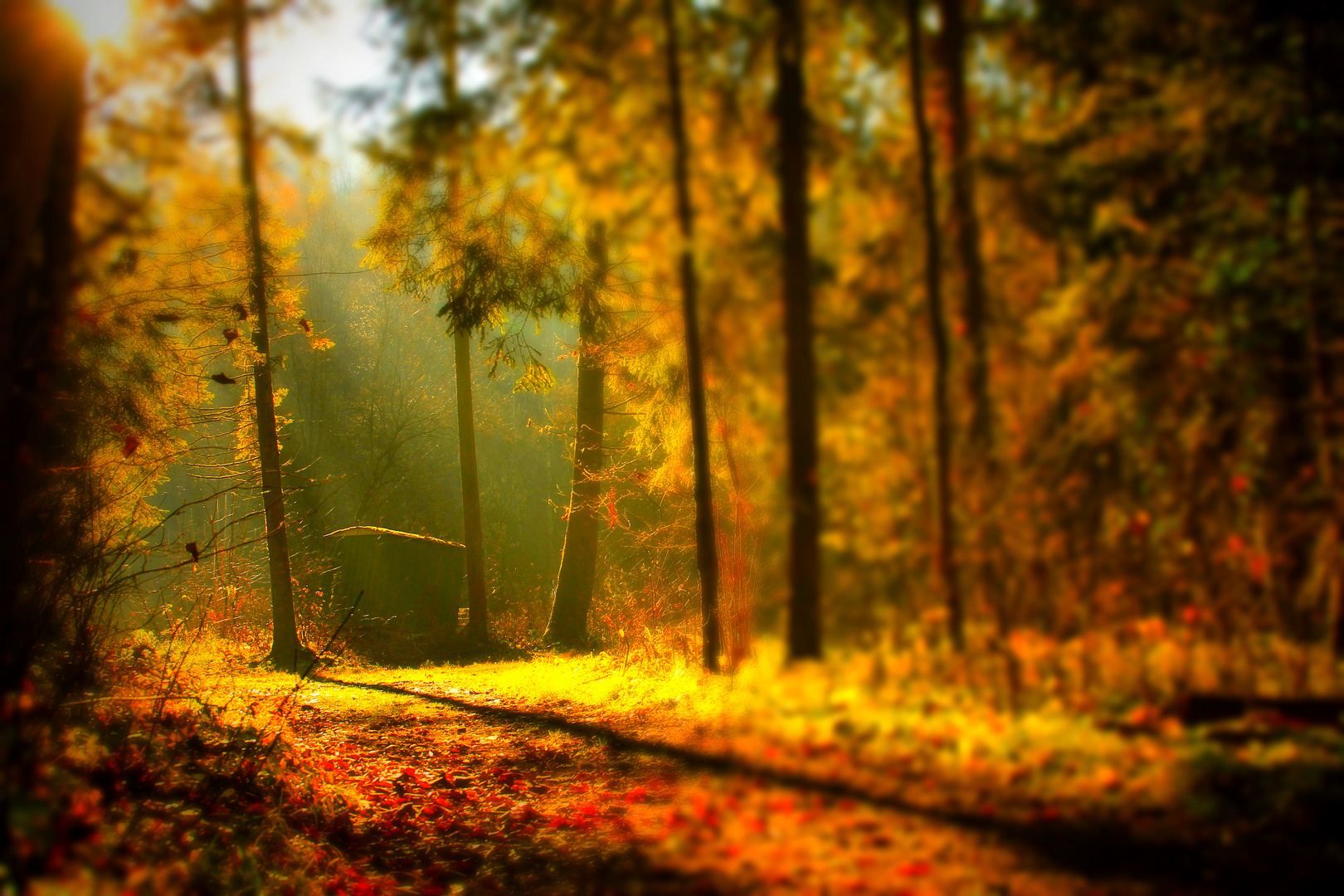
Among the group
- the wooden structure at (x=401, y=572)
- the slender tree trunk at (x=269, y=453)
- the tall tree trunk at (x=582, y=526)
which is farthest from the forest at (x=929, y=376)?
the wooden structure at (x=401, y=572)

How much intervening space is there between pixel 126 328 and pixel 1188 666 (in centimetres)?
796

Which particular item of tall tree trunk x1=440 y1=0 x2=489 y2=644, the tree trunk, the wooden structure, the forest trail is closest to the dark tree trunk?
the forest trail

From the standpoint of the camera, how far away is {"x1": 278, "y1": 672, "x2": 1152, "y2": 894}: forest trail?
2064mm

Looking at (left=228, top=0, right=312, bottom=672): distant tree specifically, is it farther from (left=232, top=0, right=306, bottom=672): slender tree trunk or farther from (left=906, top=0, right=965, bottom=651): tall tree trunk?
(left=906, top=0, right=965, bottom=651): tall tree trunk

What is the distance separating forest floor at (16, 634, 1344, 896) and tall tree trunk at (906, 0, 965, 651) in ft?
1.06

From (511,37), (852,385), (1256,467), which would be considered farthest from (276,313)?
(1256,467)

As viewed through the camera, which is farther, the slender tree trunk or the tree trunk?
the tree trunk

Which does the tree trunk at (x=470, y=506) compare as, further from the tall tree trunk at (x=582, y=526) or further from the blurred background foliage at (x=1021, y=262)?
the blurred background foliage at (x=1021, y=262)

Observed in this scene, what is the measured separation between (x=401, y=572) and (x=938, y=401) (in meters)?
24.9

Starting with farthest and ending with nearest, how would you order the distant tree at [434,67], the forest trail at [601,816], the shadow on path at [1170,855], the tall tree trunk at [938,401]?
1. the distant tree at [434,67]
2. the tall tree trunk at [938,401]
3. the forest trail at [601,816]
4. the shadow on path at [1170,855]

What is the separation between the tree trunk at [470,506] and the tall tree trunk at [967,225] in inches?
598

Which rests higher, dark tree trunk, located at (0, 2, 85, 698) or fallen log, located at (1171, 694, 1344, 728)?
dark tree trunk, located at (0, 2, 85, 698)

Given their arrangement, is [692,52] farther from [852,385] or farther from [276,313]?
[276,313]

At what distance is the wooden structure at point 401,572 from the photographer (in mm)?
24109
